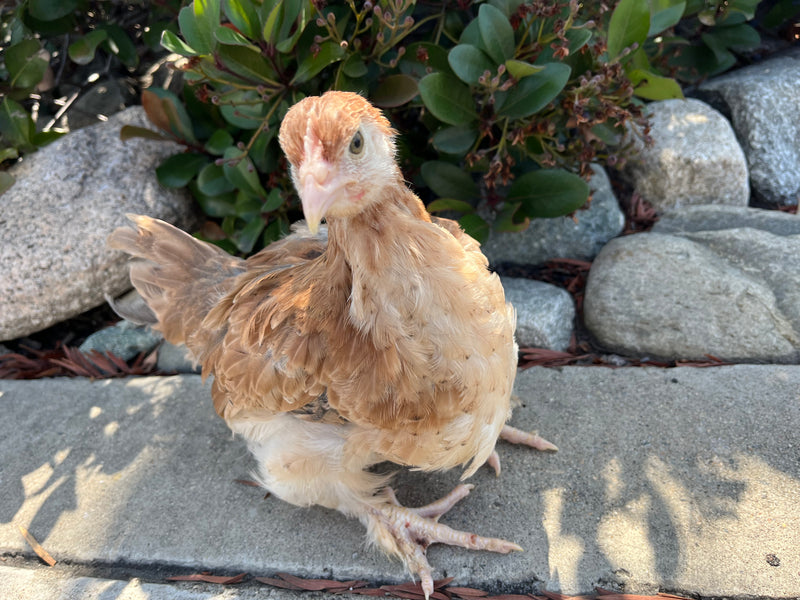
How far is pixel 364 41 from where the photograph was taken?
9.47ft

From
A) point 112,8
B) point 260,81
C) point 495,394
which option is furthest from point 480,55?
point 112,8

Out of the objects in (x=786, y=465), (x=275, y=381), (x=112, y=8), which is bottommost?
(x=786, y=465)

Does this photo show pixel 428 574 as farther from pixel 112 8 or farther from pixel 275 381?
pixel 112 8

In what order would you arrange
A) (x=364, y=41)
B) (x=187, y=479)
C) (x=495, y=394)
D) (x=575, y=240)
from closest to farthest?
1. (x=495, y=394)
2. (x=187, y=479)
3. (x=364, y=41)
4. (x=575, y=240)

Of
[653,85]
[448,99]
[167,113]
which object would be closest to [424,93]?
[448,99]

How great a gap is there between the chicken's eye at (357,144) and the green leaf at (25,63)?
10.7 feet

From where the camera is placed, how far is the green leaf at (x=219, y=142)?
3.32 m

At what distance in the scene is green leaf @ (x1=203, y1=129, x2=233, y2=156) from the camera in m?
3.32

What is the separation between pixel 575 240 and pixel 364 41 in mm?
1822

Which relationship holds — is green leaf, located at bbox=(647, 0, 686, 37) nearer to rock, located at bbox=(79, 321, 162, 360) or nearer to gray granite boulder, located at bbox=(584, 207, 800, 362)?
gray granite boulder, located at bbox=(584, 207, 800, 362)

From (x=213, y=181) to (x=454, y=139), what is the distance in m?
1.53

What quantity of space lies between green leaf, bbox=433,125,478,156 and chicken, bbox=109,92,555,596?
32.3 inches

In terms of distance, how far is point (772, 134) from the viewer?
150 inches

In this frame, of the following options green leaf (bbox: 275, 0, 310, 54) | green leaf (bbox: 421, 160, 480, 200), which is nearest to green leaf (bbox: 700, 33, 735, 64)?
green leaf (bbox: 421, 160, 480, 200)
